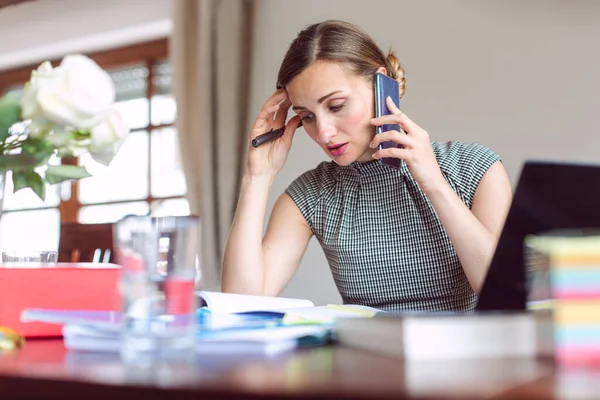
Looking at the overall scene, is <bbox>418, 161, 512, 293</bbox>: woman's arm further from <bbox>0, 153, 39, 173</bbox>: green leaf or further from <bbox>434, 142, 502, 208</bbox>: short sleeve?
<bbox>0, 153, 39, 173</bbox>: green leaf

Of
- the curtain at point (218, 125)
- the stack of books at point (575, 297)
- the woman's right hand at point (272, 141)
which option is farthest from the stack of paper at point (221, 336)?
the curtain at point (218, 125)

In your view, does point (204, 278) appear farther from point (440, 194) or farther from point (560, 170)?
point (560, 170)

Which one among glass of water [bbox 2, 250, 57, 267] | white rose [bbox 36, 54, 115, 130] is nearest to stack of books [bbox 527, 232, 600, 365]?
white rose [bbox 36, 54, 115, 130]

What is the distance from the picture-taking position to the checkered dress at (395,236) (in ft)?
5.32

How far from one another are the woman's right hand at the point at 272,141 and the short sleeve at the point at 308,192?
0.26ft

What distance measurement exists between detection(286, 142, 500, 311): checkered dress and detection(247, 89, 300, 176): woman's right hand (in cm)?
16

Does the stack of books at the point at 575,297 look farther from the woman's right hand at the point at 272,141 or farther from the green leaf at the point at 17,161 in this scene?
the woman's right hand at the point at 272,141

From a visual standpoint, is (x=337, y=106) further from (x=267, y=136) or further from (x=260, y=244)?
(x=260, y=244)

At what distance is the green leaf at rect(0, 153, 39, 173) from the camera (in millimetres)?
758

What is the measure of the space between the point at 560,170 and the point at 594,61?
2.10 m

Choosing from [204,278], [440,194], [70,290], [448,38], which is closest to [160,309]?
[70,290]

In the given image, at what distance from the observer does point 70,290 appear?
0.94 m

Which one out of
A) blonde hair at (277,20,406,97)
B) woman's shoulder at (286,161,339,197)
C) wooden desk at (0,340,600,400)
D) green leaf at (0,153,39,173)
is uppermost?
blonde hair at (277,20,406,97)

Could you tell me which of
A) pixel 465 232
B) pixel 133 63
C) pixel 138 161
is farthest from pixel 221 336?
pixel 133 63
